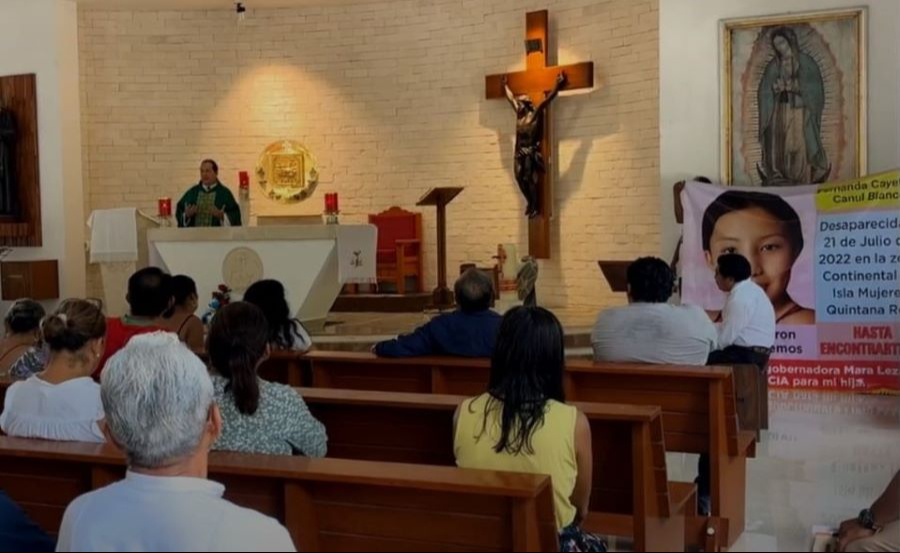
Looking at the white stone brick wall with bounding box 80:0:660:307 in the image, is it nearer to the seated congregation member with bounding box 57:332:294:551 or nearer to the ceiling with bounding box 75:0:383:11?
the ceiling with bounding box 75:0:383:11

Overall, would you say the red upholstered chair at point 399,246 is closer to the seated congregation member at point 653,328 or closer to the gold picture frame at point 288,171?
the gold picture frame at point 288,171

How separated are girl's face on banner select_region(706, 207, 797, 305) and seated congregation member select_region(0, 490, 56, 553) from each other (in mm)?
5195

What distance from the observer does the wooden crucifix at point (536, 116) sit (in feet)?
28.5

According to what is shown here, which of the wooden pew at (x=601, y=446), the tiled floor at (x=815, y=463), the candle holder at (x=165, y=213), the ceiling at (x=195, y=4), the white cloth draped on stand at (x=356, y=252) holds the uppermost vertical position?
the ceiling at (x=195, y=4)

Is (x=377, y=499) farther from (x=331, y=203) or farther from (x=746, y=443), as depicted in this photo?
(x=331, y=203)

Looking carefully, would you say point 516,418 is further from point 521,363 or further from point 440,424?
point 440,424

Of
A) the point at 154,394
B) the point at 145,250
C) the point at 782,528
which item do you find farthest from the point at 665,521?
the point at 145,250

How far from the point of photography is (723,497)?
3555 millimetres

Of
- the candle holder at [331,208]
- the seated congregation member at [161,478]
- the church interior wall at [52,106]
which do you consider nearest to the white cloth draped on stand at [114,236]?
the church interior wall at [52,106]

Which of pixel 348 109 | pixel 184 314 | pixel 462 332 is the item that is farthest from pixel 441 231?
pixel 462 332

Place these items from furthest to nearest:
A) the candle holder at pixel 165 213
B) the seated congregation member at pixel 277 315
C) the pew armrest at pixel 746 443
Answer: the candle holder at pixel 165 213, the seated congregation member at pixel 277 315, the pew armrest at pixel 746 443

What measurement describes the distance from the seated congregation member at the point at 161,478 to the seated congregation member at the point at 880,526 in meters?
1.97

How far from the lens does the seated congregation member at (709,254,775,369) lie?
496 cm

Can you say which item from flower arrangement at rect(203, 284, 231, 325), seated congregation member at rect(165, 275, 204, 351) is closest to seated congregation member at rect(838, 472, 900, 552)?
seated congregation member at rect(165, 275, 204, 351)
